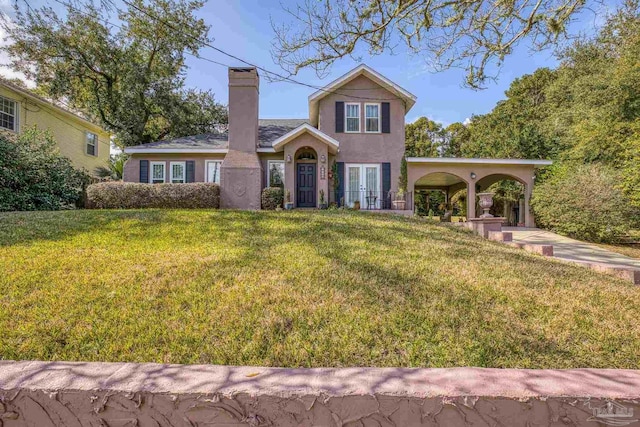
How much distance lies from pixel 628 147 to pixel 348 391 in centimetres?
1857

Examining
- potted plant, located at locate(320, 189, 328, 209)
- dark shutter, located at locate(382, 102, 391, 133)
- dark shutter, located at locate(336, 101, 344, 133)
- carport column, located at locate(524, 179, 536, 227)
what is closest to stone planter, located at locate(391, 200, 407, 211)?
potted plant, located at locate(320, 189, 328, 209)

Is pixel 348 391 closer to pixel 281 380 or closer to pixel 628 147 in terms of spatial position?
pixel 281 380

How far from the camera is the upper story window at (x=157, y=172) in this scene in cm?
1484

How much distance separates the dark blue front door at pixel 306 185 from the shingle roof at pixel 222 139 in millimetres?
1856

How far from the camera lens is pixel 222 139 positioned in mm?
16016

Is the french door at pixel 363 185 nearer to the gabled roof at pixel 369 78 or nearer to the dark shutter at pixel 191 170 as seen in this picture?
the gabled roof at pixel 369 78

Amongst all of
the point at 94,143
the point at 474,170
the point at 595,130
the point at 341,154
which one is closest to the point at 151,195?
the point at 341,154

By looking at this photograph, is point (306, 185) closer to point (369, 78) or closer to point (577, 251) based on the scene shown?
point (369, 78)

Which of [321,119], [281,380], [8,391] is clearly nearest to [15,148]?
[321,119]

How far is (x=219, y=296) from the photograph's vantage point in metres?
3.65

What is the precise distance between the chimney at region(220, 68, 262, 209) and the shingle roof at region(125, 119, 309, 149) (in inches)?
52.7

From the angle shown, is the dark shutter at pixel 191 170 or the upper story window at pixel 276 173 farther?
the dark shutter at pixel 191 170

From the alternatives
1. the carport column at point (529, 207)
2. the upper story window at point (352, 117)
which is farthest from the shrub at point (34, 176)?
the carport column at point (529, 207)

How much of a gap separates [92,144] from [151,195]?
40.1 feet
